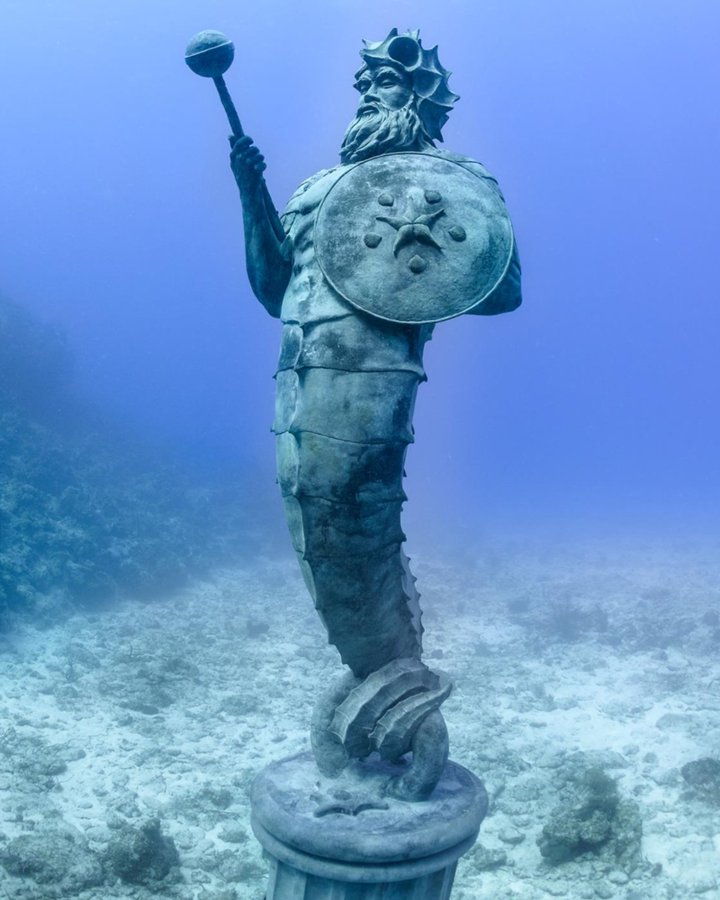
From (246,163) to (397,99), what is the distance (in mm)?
857

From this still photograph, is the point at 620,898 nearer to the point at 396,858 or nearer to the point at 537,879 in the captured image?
the point at 537,879

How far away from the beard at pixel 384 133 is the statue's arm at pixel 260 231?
0.49 m

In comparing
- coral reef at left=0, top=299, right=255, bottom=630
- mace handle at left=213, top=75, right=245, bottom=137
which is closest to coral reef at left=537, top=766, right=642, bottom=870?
mace handle at left=213, top=75, right=245, bottom=137

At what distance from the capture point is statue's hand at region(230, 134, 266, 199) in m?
3.63

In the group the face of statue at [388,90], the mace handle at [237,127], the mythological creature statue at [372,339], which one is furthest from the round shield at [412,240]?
the face of statue at [388,90]

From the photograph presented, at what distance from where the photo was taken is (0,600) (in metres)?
11.6

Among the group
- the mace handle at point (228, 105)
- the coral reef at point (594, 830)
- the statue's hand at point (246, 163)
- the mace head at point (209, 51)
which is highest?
the mace head at point (209, 51)

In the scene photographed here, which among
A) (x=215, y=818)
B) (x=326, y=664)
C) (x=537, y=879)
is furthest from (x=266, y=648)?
(x=537, y=879)

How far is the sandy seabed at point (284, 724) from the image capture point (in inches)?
235

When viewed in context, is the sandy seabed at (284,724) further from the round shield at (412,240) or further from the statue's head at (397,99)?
the statue's head at (397,99)

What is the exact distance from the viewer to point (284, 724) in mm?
8703

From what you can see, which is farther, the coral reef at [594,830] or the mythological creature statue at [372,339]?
the coral reef at [594,830]

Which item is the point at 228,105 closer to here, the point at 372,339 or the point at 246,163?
the point at 246,163

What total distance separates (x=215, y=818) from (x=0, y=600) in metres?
6.60
